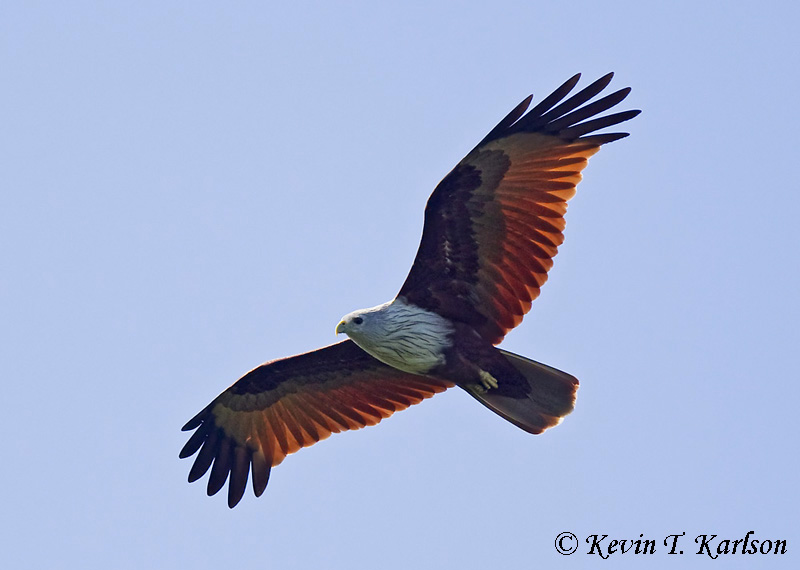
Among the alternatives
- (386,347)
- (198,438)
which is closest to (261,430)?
(198,438)

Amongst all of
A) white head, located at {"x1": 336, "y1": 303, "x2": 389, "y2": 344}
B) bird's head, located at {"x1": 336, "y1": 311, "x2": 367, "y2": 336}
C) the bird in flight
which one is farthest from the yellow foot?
bird's head, located at {"x1": 336, "y1": 311, "x2": 367, "y2": 336}

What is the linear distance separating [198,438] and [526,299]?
4.08 m

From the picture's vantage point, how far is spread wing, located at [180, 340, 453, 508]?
41.7ft

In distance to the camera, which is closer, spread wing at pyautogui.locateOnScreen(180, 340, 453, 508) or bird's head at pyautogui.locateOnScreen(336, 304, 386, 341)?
bird's head at pyautogui.locateOnScreen(336, 304, 386, 341)

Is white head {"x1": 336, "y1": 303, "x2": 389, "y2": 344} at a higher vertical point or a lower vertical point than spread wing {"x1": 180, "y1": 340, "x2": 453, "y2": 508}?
higher

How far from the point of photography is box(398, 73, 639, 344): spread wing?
11.5 metres

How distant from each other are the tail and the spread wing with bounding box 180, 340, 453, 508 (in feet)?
4.06

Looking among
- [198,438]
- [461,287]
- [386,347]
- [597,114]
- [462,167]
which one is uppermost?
[597,114]

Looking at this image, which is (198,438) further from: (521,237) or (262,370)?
(521,237)

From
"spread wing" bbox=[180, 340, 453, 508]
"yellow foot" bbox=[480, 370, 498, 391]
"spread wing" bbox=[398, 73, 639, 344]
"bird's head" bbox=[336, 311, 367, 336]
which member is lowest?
"spread wing" bbox=[180, 340, 453, 508]

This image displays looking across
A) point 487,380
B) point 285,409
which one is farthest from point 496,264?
point 285,409

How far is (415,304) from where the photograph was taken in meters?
11.7

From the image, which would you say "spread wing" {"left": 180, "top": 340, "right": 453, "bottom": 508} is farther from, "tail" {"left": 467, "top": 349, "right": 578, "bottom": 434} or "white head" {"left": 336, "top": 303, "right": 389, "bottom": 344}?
"tail" {"left": 467, "top": 349, "right": 578, "bottom": 434}

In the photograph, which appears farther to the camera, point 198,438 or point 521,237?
point 198,438
